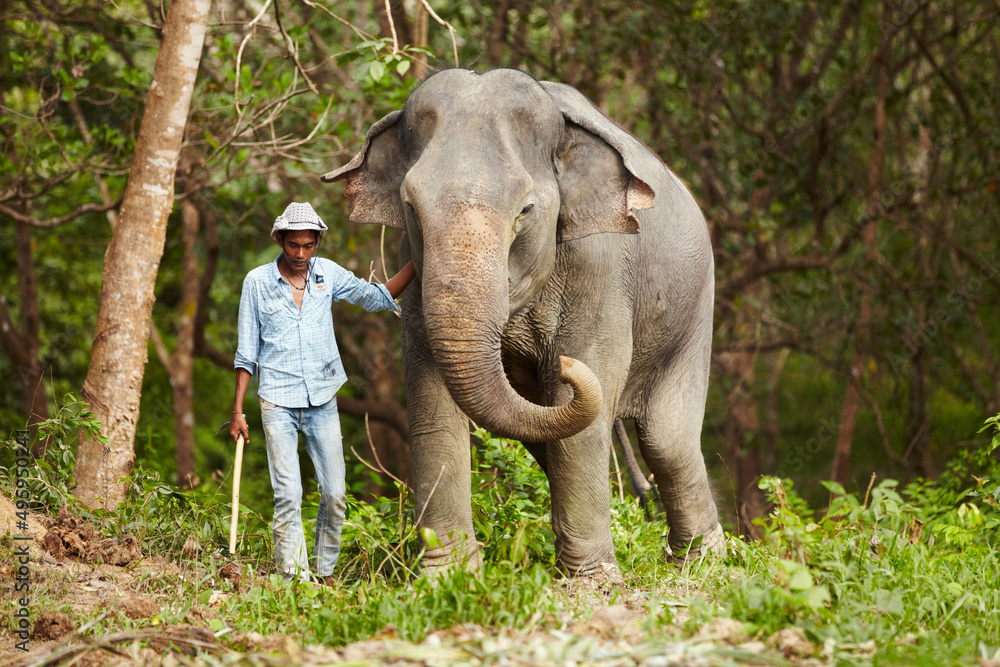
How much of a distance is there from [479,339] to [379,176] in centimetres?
118

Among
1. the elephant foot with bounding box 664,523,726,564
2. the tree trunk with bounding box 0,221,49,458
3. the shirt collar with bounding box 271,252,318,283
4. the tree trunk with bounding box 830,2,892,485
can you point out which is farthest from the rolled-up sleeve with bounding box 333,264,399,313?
the tree trunk with bounding box 830,2,892,485

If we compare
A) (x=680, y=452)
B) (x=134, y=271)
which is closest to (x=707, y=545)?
(x=680, y=452)

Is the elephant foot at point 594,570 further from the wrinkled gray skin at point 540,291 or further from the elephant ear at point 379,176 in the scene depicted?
the elephant ear at point 379,176

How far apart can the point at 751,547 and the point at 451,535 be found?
128 cm

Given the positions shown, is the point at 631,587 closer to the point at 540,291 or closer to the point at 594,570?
the point at 594,570

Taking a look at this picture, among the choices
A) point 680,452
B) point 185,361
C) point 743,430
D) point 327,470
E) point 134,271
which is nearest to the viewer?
point 327,470

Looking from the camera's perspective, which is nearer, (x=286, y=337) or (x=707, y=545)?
(x=286, y=337)

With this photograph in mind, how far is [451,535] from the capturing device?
14.0ft

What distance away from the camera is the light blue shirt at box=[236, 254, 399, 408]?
14.4 feet

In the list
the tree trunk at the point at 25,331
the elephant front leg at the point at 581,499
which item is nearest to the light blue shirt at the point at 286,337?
the elephant front leg at the point at 581,499

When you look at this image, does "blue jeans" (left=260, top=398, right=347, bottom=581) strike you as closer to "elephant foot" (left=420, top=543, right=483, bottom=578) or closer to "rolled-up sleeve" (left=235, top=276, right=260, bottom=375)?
"rolled-up sleeve" (left=235, top=276, right=260, bottom=375)

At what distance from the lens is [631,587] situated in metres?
4.30

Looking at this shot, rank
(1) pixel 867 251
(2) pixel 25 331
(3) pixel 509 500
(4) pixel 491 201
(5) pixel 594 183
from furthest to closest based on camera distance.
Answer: (1) pixel 867 251 < (2) pixel 25 331 < (3) pixel 509 500 < (5) pixel 594 183 < (4) pixel 491 201

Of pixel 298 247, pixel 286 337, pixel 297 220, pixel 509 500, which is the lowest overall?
pixel 509 500
